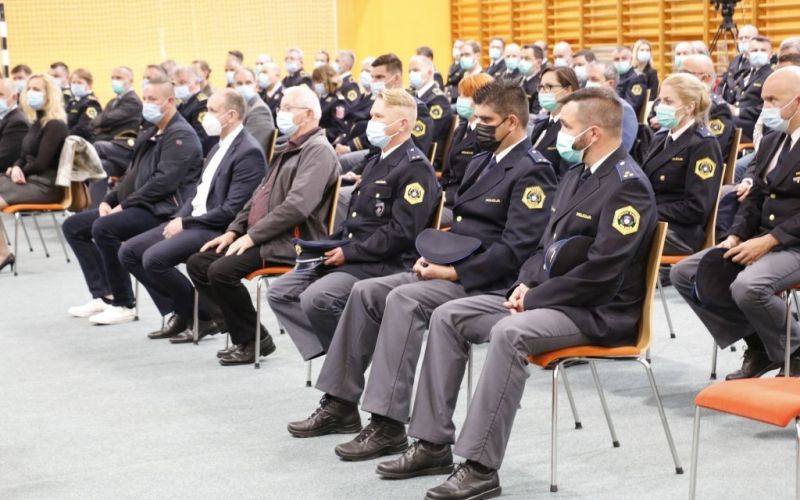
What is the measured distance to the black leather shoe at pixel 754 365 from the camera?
455 cm

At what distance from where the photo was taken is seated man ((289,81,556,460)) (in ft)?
13.0

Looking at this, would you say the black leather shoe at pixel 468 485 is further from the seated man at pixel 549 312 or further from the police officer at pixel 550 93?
the police officer at pixel 550 93

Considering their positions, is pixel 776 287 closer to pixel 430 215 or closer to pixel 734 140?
pixel 430 215

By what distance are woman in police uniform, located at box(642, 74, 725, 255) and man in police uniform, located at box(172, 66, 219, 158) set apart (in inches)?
163

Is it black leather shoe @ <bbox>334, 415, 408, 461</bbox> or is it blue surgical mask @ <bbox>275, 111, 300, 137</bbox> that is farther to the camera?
blue surgical mask @ <bbox>275, 111, 300, 137</bbox>

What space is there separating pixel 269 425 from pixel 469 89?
3.16m

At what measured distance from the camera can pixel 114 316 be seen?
6.41 metres

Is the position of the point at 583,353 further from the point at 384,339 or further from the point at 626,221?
the point at 384,339

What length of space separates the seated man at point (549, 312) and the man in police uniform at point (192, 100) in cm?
509

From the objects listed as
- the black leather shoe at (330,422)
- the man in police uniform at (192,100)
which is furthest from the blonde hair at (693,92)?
the man in police uniform at (192,100)

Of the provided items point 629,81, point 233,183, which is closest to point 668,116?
point 233,183

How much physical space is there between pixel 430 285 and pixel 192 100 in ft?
17.6

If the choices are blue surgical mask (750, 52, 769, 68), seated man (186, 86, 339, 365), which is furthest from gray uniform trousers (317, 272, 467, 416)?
blue surgical mask (750, 52, 769, 68)

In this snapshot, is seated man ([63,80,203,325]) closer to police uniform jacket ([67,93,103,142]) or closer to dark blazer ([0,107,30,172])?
dark blazer ([0,107,30,172])
